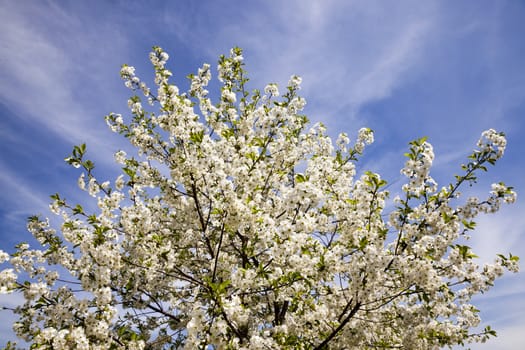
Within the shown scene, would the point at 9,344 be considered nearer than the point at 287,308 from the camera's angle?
Yes

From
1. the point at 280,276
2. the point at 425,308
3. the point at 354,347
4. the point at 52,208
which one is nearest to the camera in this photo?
the point at 280,276

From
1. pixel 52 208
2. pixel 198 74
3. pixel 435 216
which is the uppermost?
pixel 198 74

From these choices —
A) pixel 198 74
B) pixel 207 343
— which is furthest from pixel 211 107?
pixel 207 343

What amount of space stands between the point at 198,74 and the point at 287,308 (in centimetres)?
691

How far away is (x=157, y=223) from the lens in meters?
9.59

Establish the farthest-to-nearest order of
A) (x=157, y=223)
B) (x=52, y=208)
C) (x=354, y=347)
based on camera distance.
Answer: (x=157, y=223)
(x=354, y=347)
(x=52, y=208)

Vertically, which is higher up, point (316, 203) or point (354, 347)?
point (316, 203)

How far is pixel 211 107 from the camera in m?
10.4

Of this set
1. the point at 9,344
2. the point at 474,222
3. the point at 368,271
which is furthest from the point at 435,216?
the point at 9,344

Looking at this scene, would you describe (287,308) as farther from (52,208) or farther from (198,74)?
(198,74)

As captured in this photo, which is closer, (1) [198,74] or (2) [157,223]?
(2) [157,223]

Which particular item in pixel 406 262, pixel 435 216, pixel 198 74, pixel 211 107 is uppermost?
pixel 198 74

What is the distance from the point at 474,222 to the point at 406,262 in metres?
1.50

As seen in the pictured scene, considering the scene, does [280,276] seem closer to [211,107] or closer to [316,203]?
[316,203]
